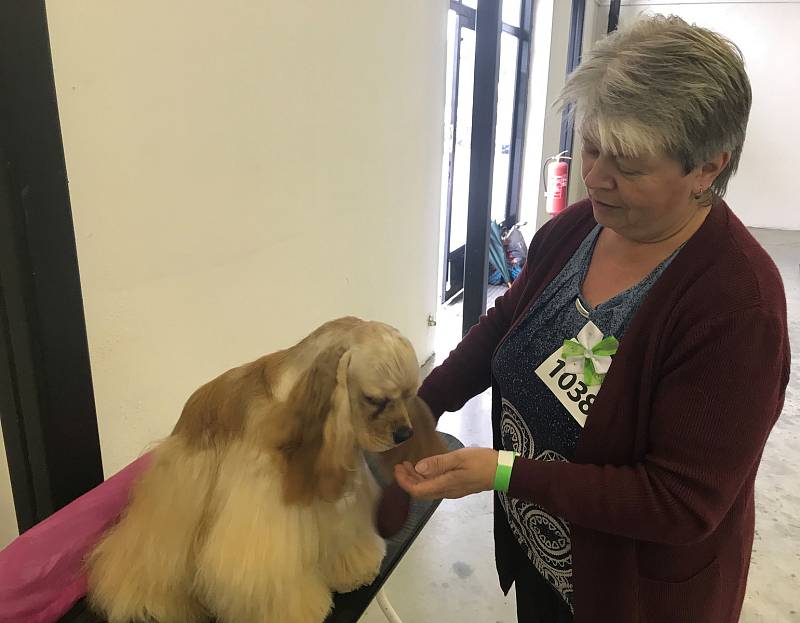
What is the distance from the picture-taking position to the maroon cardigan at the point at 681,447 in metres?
0.83

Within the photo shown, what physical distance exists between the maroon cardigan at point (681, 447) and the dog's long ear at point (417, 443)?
12cm

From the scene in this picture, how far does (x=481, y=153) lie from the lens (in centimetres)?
335

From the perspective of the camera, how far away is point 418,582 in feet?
6.95

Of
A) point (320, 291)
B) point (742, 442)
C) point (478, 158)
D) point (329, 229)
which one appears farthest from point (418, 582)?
point (478, 158)

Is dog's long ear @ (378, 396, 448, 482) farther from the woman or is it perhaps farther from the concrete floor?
the concrete floor

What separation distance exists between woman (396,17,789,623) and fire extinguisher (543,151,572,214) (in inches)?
178

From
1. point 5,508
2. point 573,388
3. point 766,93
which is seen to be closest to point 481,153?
point 573,388

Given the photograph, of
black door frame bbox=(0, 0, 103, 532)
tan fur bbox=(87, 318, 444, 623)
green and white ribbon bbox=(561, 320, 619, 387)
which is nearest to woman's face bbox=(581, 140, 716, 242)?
green and white ribbon bbox=(561, 320, 619, 387)

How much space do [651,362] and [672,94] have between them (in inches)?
13.5

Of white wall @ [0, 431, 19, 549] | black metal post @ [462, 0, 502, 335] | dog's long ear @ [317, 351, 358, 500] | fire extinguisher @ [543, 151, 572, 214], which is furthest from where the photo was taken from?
fire extinguisher @ [543, 151, 572, 214]

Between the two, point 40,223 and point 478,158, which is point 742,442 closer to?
point 40,223

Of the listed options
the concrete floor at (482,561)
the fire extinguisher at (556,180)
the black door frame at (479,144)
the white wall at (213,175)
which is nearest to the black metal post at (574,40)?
the fire extinguisher at (556,180)

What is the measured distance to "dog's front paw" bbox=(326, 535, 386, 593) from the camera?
0.95 metres

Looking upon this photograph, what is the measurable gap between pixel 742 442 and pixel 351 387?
49cm
